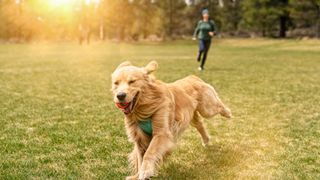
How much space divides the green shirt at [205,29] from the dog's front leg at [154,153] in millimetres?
15335

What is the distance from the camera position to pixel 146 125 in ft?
17.6

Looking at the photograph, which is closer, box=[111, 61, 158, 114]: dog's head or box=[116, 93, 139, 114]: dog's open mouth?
box=[111, 61, 158, 114]: dog's head

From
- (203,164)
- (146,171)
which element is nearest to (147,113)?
(146,171)

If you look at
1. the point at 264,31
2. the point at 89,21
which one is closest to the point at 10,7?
the point at 89,21

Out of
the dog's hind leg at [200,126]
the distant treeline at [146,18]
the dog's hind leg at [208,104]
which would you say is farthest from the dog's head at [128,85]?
the distant treeline at [146,18]

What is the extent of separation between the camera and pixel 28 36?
90.2 metres

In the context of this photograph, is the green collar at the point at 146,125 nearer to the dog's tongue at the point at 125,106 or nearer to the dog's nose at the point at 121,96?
the dog's tongue at the point at 125,106

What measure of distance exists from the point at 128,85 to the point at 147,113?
17.5 inches

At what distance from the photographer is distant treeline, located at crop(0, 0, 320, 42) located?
78.8m

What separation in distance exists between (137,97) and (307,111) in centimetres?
617

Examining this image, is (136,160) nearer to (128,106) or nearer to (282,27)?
(128,106)

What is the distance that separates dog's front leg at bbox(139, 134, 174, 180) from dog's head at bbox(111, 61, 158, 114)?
0.46 metres

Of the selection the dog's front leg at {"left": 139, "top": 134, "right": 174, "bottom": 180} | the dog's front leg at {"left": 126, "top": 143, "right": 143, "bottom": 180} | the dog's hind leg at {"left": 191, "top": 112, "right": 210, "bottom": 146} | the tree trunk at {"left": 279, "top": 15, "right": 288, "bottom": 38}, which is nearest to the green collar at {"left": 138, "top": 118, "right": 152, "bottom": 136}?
the dog's front leg at {"left": 139, "top": 134, "right": 174, "bottom": 180}

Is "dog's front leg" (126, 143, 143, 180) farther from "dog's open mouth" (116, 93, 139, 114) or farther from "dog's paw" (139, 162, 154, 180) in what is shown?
"dog's open mouth" (116, 93, 139, 114)
